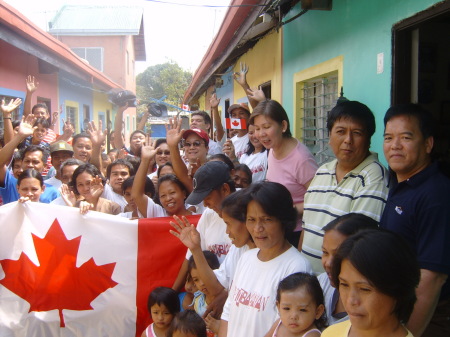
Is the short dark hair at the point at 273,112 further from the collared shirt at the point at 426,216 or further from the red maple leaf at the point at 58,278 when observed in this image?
the red maple leaf at the point at 58,278

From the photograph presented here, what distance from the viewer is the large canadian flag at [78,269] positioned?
3.45m

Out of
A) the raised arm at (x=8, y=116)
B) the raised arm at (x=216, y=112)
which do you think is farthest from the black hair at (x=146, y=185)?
the raised arm at (x=216, y=112)

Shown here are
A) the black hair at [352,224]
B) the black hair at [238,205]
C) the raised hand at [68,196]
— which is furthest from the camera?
the raised hand at [68,196]

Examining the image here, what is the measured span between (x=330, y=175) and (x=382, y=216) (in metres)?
0.44

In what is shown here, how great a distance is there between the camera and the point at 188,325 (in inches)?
111

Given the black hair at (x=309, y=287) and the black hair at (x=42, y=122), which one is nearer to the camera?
the black hair at (x=309, y=287)

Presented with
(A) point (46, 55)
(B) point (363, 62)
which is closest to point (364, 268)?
(B) point (363, 62)

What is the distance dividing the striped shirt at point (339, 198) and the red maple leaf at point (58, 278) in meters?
1.80

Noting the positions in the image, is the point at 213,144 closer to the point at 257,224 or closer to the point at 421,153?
the point at 257,224

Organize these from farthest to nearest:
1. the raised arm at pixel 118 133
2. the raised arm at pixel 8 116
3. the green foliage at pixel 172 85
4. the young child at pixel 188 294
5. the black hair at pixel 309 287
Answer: the green foliage at pixel 172 85, the raised arm at pixel 118 133, the raised arm at pixel 8 116, the young child at pixel 188 294, the black hair at pixel 309 287

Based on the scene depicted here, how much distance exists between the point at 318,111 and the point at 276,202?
11.5 feet

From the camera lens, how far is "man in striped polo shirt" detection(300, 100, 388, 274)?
218 cm

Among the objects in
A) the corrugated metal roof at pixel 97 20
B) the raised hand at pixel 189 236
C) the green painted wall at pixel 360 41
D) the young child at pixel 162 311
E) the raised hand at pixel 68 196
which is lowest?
the young child at pixel 162 311

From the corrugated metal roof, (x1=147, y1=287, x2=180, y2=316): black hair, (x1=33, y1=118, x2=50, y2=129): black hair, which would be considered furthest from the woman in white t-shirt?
the corrugated metal roof
